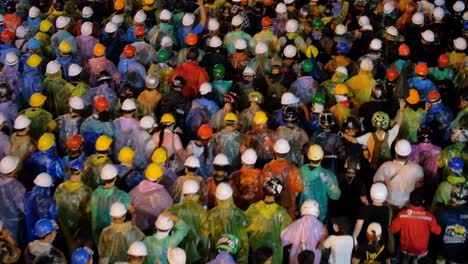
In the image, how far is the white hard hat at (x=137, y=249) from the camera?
10.5 meters

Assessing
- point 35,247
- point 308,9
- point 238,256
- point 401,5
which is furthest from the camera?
point 401,5

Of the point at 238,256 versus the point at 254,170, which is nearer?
the point at 238,256

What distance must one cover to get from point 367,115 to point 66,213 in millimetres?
6124

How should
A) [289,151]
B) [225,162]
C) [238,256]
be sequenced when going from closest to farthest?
[238,256] → [225,162] → [289,151]

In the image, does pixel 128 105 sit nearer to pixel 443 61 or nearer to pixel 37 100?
pixel 37 100

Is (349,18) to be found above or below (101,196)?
below

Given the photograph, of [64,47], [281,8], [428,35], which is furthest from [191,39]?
[428,35]

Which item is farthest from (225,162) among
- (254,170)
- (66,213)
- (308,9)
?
(308,9)

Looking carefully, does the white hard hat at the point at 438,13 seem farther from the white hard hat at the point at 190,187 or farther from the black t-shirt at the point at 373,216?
the white hard hat at the point at 190,187

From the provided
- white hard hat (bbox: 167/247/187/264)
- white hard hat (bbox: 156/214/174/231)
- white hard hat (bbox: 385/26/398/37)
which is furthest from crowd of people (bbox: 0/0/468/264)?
white hard hat (bbox: 156/214/174/231)

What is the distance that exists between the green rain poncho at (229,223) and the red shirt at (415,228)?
2176mm

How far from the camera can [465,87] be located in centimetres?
1700

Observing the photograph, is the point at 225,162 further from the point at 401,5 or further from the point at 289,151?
the point at 401,5

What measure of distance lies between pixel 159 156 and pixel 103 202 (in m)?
1.39
